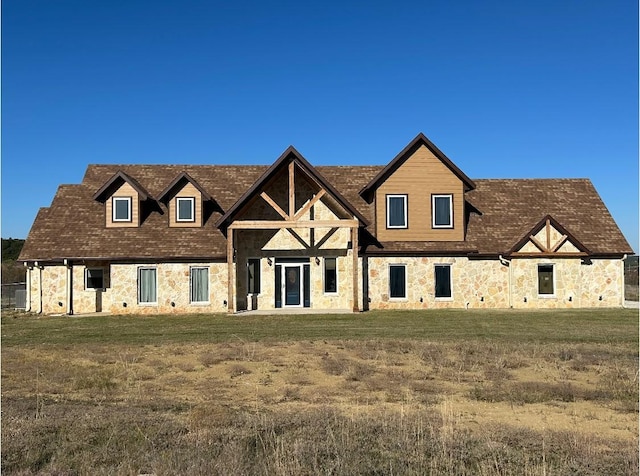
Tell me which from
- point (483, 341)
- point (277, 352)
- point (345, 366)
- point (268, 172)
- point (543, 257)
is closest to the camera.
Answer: point (345, 366)

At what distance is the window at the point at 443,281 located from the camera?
28.8 meters

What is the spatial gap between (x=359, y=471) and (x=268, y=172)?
2072 cm

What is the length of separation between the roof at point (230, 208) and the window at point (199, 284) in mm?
785

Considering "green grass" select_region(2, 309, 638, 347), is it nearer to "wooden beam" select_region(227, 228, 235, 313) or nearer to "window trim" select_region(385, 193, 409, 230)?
"wooden beam" select_region(227, 228, 235, 313)

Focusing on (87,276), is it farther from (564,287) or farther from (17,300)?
(564,287)

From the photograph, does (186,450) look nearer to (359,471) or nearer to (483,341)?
(359,471)

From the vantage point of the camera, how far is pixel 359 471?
6918 mm

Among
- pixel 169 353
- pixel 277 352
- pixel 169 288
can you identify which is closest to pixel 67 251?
pixel 169 288

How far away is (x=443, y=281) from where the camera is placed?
28.8 m

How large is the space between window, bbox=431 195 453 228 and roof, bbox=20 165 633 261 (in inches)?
39.0

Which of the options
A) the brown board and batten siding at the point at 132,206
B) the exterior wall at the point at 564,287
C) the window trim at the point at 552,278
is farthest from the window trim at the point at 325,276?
the window trim at the point at 552,278

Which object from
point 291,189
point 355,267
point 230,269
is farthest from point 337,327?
point 291,189

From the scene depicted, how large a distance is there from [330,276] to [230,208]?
5655mm

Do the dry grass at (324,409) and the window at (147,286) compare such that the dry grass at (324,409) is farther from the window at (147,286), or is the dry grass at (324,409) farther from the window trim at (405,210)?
the window trim at (405,210)
